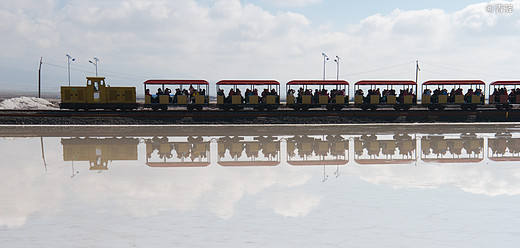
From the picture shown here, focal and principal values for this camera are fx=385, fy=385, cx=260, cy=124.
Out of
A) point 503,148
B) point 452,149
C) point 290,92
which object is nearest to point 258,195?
point 452,149

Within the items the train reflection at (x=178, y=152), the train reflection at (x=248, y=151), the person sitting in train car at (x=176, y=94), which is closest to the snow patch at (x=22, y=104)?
the person sitting in train car at (x=176, y=94)

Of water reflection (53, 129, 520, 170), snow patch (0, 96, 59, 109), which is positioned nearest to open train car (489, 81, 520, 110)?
water reflection (53, 129, 520, 170)

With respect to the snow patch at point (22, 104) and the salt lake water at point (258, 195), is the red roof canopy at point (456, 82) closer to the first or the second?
the salt lake water at point (258, 195)

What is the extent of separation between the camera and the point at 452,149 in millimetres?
15883

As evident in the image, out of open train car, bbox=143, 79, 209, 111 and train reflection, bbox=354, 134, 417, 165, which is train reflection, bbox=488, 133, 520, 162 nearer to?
train reflection, bbox=354, 134, 417, 165

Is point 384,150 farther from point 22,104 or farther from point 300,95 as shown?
point 22,104

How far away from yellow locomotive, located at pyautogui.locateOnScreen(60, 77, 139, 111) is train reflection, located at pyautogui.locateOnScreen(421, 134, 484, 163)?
21576 mm

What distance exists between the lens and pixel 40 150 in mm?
15250

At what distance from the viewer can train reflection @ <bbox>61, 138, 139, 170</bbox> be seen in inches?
514

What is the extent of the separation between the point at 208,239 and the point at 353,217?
8.77 ft

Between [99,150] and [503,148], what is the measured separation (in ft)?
54.6

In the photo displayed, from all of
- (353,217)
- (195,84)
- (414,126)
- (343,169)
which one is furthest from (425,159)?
(195,84)

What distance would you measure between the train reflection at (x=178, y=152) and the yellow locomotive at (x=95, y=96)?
12.0 metres

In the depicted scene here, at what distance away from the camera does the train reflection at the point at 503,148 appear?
1397cm
